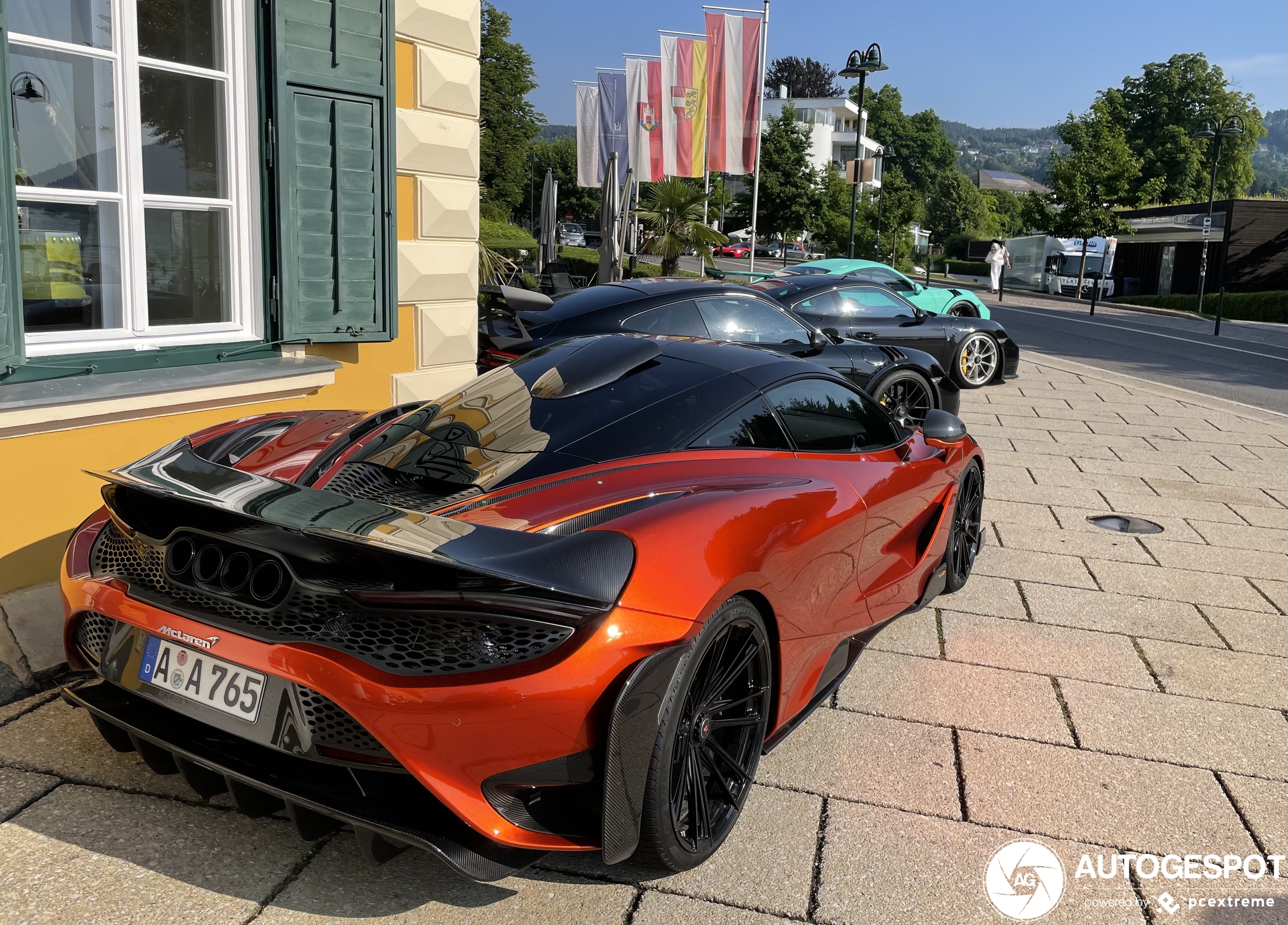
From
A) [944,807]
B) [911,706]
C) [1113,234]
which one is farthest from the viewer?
[1113,234]

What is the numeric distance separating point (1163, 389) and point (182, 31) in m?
12.9

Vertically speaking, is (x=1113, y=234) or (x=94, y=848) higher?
(x=1113, y=234)

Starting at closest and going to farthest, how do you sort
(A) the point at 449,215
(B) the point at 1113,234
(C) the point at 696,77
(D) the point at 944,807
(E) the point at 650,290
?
(D) the point at 944,807
(A) the point at 449,215
(E) the point at 650,290
(C) the point at 696,77
(B) the point at 1113,234

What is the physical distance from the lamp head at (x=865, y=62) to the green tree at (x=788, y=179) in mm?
32131

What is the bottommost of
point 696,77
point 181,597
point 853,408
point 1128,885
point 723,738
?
point 1128,885

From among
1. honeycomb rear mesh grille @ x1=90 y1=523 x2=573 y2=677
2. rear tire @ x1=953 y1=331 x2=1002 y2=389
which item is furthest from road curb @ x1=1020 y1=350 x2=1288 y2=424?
honeycomb rear mesh grille @ x1=90 y1=523 x2=573 y2=677

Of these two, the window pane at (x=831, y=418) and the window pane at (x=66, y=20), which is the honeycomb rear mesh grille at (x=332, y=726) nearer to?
the window pane at (x=831, y=418)

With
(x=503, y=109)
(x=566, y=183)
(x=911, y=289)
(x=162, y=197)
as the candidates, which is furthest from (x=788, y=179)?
(x=162, y=197)

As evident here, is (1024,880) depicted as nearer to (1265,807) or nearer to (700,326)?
(1265,807)

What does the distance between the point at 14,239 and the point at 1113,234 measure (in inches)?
1682

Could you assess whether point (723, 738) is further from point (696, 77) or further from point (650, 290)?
point (696, 77)

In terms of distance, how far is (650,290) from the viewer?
810 cm

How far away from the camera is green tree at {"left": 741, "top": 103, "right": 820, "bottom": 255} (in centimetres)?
5691

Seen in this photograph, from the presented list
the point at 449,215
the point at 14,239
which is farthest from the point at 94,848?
the point at 449,215
